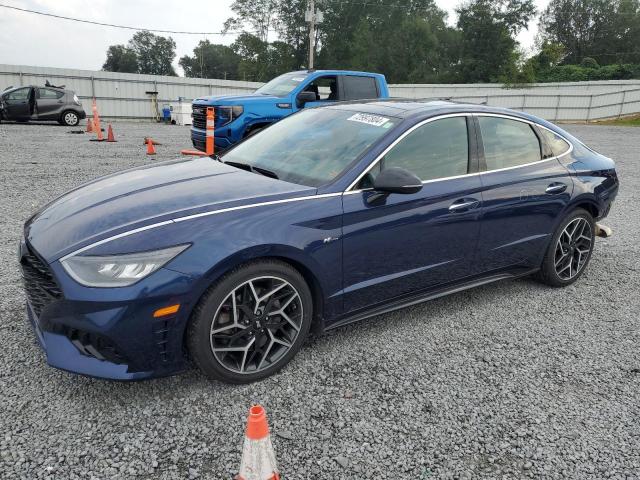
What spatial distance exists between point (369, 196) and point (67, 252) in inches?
67.5

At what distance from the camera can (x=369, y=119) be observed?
350 centimetres

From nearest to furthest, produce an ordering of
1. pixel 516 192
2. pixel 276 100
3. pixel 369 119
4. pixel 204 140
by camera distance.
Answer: pixel 369 119
pixel 516 192
pixel 276 100
pixel 204 140

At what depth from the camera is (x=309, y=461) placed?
2.21 metres

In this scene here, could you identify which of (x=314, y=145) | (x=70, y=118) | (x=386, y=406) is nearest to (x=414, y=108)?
(x=314, y=145)

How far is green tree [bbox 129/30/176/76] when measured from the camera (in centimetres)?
9388

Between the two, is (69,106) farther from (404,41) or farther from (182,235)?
(404,41)

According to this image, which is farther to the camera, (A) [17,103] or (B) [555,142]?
(A) [17,103]

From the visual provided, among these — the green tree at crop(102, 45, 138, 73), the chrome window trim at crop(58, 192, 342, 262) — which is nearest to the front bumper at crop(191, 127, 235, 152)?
the chrome window trim at crop(58, 192, 342, 262)

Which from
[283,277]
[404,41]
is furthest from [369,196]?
[404,41]

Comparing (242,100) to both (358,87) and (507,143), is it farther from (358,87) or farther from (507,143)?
(507,143)

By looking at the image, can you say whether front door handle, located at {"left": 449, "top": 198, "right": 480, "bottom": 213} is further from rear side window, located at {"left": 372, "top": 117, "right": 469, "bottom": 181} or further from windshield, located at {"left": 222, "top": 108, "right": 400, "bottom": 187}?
windshield, located at {"left": 222, "top": 108, "right": 400, "bottom": 187}

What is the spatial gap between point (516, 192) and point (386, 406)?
80.8 inches

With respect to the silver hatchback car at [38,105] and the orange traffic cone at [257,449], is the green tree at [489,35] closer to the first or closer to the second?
the silver hatchback car at [38,105]

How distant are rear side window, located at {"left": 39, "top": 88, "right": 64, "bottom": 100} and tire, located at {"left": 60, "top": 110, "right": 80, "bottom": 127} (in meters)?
0.59
